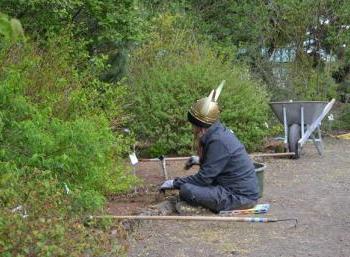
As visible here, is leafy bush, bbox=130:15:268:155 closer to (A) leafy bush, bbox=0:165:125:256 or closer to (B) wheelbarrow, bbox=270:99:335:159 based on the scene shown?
(B) wheelbarrow, bbox=270:99:335:159

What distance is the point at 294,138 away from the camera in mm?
12039

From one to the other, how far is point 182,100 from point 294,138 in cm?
227

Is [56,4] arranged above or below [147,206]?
above

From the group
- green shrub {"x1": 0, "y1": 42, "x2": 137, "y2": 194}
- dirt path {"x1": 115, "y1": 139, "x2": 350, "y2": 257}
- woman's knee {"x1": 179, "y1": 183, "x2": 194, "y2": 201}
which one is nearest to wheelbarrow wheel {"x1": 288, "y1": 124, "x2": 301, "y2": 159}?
dirt path {"x1": 115, "y1": 139, "x2": 350, "y2": 257}

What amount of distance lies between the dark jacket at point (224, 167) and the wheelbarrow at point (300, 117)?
4.98 metres

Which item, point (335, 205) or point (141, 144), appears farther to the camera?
point (141, 144)

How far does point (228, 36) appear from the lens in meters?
19.1

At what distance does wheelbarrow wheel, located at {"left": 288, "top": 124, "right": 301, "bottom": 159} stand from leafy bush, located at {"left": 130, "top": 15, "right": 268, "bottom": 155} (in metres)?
0.50

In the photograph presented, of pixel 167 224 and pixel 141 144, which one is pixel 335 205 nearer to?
pixel 167 224

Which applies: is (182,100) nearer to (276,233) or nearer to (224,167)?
(224,167)

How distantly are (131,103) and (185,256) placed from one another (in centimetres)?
603

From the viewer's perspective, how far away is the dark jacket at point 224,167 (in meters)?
6.89

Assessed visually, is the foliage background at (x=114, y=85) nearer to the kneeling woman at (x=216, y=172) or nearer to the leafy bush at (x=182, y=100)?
the leafy bush at (x=182, y=100)

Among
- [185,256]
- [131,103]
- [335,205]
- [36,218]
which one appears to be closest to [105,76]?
[131,103]
